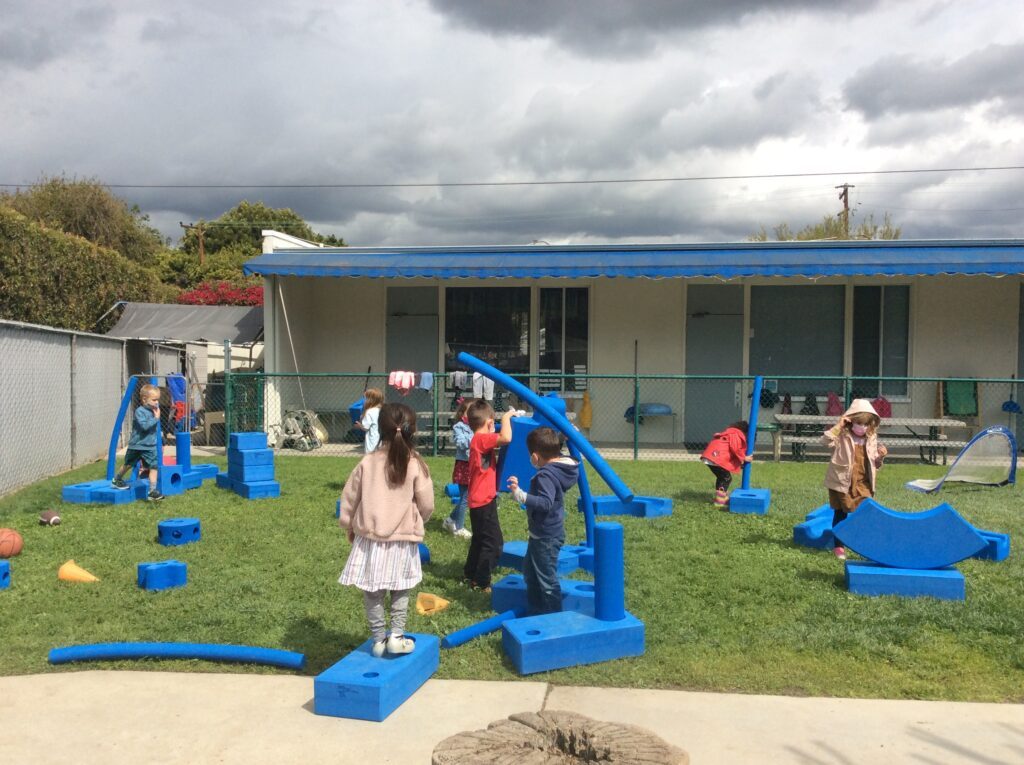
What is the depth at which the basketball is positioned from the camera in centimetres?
664

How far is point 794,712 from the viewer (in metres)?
3.80

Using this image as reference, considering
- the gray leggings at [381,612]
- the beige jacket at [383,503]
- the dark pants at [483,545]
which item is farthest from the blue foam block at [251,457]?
the gray leggings at [381,612]

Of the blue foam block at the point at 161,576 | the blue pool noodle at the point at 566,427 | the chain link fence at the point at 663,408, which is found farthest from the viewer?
the chain link fence at the point at 663,408

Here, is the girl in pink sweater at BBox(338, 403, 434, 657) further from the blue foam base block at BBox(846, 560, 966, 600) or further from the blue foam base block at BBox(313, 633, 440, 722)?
the blue foam base block at BBox(846, 560, 966, 600)

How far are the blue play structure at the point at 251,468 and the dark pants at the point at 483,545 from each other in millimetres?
4287

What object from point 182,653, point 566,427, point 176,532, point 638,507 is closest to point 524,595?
point 566,427

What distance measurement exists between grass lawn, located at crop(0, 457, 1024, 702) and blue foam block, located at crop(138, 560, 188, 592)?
95mm

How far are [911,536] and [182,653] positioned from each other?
4623 mm

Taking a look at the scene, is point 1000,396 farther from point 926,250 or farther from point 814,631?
point 814,631

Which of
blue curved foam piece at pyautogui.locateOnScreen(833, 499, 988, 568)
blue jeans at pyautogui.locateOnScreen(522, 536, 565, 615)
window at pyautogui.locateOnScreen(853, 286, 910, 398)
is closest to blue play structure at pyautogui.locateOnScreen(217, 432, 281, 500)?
blue jeans at pyautogui.locateOnScreen(522, 536, 565, 615)

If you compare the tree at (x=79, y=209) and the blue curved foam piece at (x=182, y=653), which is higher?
the tree at (x=79, y=209)

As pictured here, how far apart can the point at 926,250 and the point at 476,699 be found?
13.6 metres

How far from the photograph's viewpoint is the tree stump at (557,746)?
100 inches

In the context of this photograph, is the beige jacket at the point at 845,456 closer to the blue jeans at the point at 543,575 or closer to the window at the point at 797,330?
the blue jeans at the point at 543,575
